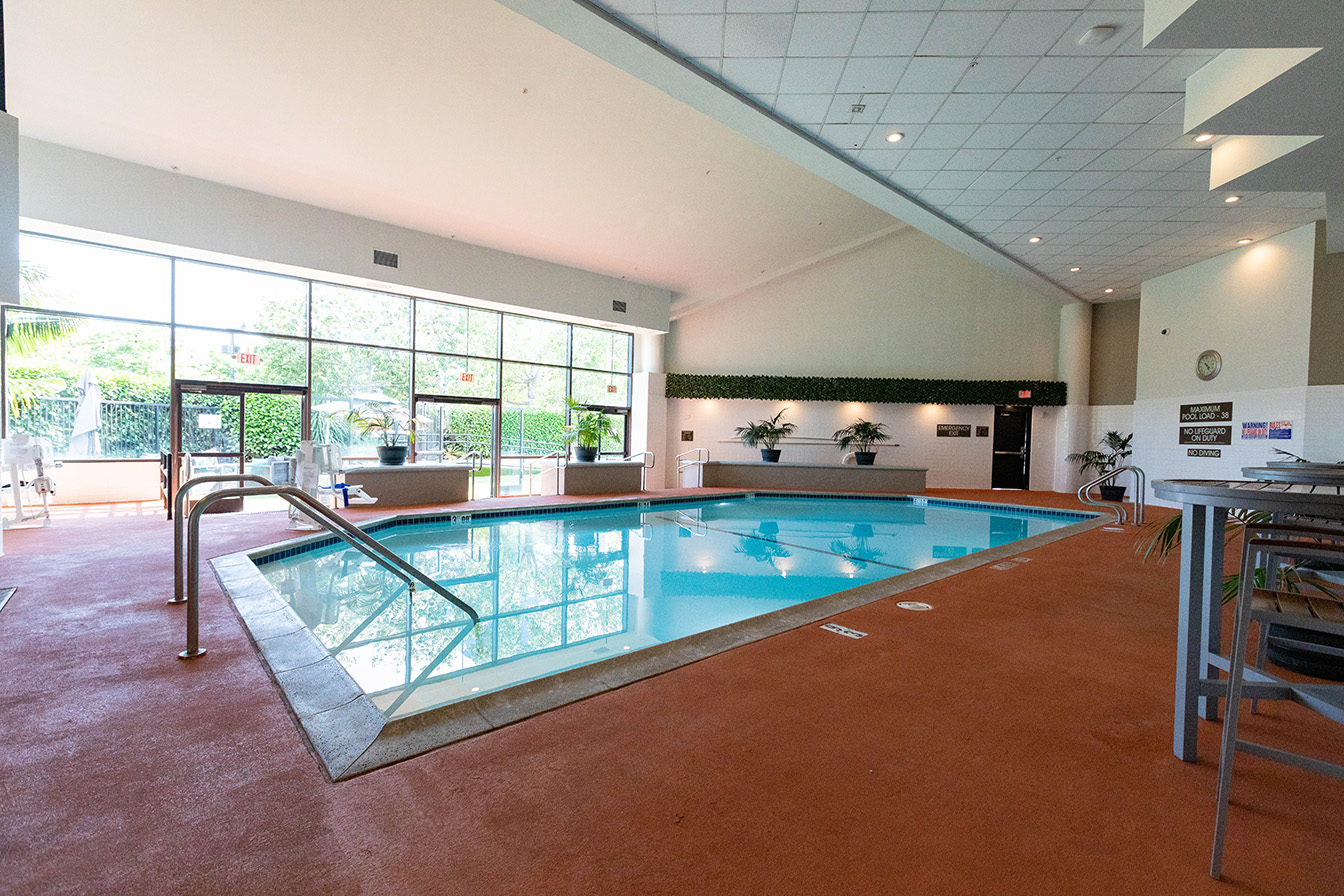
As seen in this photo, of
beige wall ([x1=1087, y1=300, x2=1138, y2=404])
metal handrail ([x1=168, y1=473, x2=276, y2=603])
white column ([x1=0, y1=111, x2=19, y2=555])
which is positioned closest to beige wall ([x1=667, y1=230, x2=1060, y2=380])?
beige wall ([x1=1087, y1=300, x2=1138, y2=404])

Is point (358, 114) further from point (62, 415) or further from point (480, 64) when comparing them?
point (62, 415)

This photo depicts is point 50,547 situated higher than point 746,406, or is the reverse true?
point 746,406

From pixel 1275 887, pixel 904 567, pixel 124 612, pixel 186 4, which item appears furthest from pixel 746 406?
pixel 1275 887

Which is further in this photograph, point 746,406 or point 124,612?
point 746,406

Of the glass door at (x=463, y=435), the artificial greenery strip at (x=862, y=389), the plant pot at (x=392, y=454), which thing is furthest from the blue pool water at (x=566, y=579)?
the artificial greenery strip at (x=862, y=389)

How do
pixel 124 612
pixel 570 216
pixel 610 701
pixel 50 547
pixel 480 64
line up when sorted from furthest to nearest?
pixel 570 216
pixel 480 64
pixel 50 547
pixel 124 612
pixel 610 701

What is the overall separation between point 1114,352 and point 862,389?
5076 mm

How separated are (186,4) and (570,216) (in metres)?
4.80

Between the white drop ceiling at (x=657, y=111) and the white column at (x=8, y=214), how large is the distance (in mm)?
2023

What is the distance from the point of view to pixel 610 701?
2287 millimetres

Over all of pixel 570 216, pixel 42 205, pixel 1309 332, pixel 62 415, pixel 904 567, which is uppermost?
pixel 570 216

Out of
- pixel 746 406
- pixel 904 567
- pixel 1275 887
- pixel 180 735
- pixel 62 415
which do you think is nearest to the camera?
pixel 1275 887

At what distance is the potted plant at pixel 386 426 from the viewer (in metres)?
8.30

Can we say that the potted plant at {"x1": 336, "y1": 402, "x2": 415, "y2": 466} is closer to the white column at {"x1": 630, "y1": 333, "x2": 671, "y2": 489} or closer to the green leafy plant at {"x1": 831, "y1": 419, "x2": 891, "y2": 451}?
the white column at {"x1": 630, "y1": 333, "x2": 671, "y2": 489}
